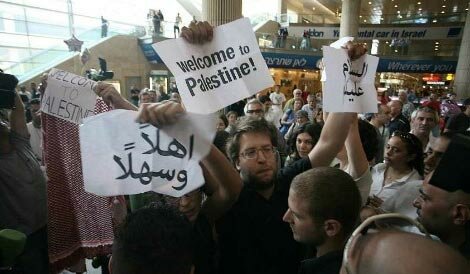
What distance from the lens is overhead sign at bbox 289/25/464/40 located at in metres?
23.4

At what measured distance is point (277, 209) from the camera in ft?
5.83

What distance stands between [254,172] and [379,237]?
37.9 inches

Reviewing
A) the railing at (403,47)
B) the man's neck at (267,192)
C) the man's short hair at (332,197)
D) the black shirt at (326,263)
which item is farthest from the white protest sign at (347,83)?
the railing at (403,47)

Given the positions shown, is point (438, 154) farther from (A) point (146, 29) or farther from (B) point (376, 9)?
(B) point (376, 9)

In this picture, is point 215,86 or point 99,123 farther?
point 215,86

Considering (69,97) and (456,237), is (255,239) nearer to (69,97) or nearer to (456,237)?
(456,237)

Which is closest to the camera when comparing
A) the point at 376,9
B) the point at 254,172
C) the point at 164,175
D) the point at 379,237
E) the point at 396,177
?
the point at 379,237

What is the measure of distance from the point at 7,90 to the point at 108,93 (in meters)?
0.84

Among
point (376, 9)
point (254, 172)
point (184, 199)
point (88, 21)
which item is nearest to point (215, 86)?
point (254, 172)

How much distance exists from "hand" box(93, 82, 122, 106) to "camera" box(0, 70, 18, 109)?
2.44 ft

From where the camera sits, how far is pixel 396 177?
2.71 metres

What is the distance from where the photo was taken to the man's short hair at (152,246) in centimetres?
106

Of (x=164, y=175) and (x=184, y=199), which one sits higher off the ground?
(x=164, y=175)

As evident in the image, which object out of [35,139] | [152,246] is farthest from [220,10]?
[152,246]
